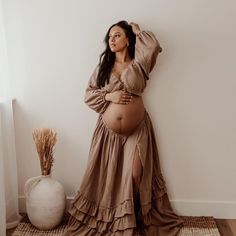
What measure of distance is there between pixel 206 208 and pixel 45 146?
49.3 inches

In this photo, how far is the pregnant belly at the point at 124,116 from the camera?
8.21 feet

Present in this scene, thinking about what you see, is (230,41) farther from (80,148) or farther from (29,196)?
(29,196)

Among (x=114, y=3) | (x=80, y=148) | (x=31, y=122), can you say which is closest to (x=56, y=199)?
(x=80, y=148)

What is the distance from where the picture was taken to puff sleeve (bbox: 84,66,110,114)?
8.39 ft

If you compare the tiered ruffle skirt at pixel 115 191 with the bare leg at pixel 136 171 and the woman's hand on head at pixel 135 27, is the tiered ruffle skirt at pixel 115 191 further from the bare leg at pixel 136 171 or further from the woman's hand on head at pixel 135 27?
the woman's hand on head at pixel 135 27

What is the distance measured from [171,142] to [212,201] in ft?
1.74

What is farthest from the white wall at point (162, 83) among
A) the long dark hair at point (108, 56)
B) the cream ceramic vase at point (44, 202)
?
the cream ceramic vase at point (44, 202)

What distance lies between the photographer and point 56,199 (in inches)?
104

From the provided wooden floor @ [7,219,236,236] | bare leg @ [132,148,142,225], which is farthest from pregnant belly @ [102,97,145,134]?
wooden floor @ [7,219,236,236]

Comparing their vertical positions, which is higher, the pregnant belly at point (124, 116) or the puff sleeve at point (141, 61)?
the puff sleeve at point (141, 61)

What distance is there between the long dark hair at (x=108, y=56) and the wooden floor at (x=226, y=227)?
123 cm

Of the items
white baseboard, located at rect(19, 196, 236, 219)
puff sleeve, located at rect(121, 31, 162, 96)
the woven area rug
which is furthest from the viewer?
white baseboard, located at rect(19, 196, 236, 219)

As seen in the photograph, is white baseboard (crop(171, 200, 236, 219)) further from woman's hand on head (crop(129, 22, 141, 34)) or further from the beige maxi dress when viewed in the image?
woman's hand on head (crop(129, 22, 141, 34))

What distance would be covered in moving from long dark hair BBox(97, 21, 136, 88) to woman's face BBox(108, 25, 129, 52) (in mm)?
27
